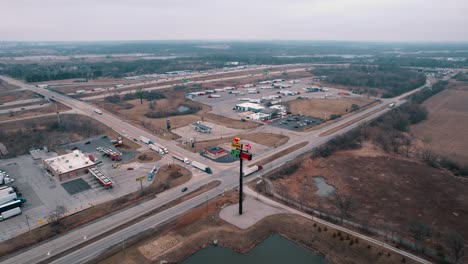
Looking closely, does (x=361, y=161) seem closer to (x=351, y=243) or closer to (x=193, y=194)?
(x=351, y=243)

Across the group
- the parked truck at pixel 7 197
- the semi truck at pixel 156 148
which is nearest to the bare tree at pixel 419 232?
the semi truck at pixel 156 148

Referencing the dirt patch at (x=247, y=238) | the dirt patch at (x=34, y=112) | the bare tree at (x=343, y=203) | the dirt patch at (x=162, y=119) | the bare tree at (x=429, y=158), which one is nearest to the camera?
the dirt patch at (x=247, y=238)

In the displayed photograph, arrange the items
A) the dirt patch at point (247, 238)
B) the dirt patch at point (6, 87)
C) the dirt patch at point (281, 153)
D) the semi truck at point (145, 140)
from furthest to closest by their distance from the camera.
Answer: the dirt patch at point (6, 87) → the semi truck at point (145, 140) → the dirt patch at point (281, 153) → the dirt patch at point (247, 238)

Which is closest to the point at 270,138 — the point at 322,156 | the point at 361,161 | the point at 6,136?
the point at 322,156

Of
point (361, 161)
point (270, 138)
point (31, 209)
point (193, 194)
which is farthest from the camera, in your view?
point (270, 138)

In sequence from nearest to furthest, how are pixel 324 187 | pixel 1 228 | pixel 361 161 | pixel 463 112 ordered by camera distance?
pixel 1 228, pixel 324 187, pixel 361 161, pixel 463 112

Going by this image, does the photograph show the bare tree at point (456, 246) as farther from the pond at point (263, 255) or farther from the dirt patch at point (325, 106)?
the dirt patch at point (325, 106)
